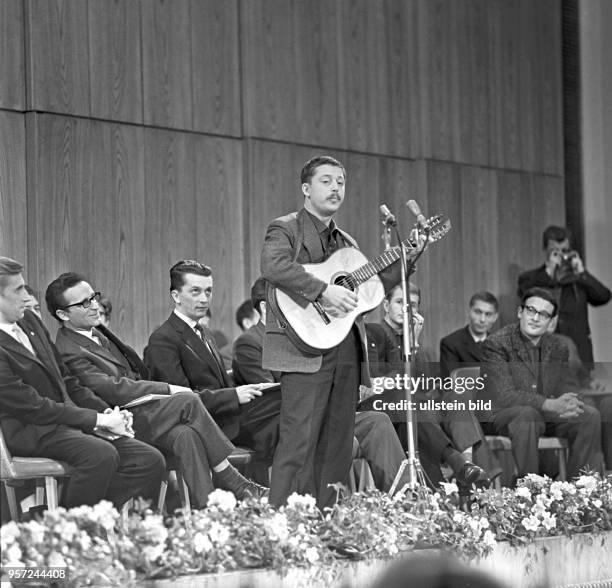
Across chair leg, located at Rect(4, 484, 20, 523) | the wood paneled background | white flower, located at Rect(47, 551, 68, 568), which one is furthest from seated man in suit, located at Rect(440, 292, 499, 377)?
white flower, located at Rect(47, 551, 68, 568)

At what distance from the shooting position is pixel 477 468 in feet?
18.3

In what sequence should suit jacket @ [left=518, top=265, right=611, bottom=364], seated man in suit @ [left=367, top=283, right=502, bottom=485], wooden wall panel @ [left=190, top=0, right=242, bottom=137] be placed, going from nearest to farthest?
1. seated man in suit @ [left=367, top=283, right=502, bottom=485]
2. wooden wall panel @ [left=190, top=0, right=242, bottom=137]
3. suit jacket @ [left=518, top=265, right=611, bottom=364]

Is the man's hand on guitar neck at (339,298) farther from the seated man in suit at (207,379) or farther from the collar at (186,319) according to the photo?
the collar at (186,319)

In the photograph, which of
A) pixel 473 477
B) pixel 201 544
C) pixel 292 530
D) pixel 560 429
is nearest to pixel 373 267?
pixel 292 530

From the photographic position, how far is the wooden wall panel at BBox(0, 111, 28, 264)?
6.05 metres

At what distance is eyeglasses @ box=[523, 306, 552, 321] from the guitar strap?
69.4 inches

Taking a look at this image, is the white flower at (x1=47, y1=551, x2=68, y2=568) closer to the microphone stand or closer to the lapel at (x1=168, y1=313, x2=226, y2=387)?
the microphone stand

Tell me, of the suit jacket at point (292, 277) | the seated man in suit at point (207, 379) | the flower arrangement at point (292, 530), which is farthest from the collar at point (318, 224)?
the flower arrangement at point (292, 530)

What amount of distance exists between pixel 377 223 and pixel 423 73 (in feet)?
3.64

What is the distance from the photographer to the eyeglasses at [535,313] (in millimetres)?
5961

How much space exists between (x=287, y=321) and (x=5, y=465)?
44.6 inches

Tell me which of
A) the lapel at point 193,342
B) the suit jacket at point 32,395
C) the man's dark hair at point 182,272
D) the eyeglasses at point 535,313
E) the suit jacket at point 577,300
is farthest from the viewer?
the suit jacket at point 577,300

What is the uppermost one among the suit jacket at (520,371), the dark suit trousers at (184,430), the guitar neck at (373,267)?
the guitar neck at (373,267)

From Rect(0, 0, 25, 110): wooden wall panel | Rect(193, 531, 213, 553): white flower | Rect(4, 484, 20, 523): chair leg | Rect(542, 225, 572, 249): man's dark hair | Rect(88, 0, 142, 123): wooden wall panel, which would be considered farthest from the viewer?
Rect(542, 225, 572, 249): man's dark hair
